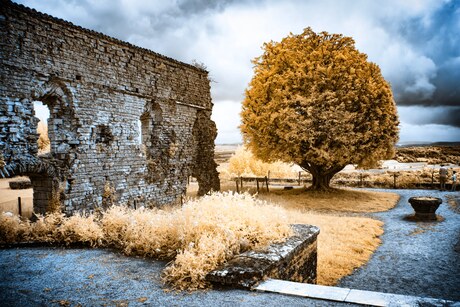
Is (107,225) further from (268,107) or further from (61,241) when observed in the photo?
(268,107)

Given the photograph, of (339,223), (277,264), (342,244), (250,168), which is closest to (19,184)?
(250,168)

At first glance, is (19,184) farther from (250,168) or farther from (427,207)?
Result: (427,207)

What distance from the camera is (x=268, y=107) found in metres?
19.3

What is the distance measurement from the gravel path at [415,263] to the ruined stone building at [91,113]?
30.4 ft

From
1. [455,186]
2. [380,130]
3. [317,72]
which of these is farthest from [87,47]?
[455,186]

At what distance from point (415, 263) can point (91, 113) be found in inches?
445

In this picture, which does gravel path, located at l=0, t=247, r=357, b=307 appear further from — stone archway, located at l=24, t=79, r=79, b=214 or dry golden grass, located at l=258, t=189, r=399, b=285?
stone archway, located at l=24, t=79, r=79, b=214

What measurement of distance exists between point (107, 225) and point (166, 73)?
32.5 ft

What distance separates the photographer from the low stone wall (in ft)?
14.6

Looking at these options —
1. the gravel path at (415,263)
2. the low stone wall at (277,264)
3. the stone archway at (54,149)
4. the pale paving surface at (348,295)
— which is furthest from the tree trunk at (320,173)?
the pale paving surface at (348,295)

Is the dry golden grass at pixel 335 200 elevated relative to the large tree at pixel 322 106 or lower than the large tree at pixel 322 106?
lower

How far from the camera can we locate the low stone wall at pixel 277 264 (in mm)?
4461

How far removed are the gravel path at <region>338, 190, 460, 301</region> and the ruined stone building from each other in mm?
9262

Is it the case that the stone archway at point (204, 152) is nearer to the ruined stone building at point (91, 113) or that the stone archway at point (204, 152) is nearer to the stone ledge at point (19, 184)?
the ruined stone building at point (91, 113)
